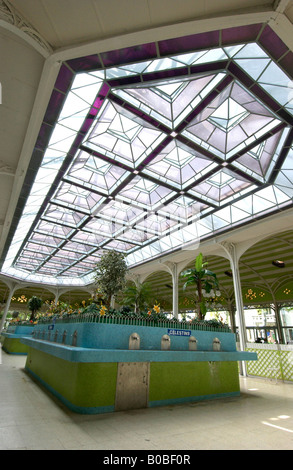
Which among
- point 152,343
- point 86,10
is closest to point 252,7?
point 86,10

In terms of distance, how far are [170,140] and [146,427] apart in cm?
1170

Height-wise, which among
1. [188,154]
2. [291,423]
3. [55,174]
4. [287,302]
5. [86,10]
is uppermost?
[188,154]

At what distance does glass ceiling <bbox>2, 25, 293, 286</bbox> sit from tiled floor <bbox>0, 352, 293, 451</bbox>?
967 cm

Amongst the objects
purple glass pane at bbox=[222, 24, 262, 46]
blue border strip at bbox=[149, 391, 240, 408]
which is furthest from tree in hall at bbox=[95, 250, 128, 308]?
purple glass pane at bbox=[222, 24, 262, 46]

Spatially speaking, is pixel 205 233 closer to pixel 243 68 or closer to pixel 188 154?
pixel 188 154

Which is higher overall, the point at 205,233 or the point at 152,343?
the point at 205,233

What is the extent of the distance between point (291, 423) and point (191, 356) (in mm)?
3050

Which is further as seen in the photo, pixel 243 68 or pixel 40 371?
pixel 40 371

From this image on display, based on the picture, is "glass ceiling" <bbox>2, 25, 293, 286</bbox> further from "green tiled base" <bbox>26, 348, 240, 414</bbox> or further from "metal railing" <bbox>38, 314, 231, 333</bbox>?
"green tiled base" <bbox>26, 348, 240, 414</bbox>

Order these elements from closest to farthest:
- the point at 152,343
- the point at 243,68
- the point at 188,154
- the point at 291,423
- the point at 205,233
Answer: the point at 291,423 → the point at 152,343 → the point at 243,68 → the point at 188,154 → the point at 205,233

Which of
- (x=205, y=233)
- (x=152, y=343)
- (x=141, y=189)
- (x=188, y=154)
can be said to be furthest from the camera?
(x=205, y=233)

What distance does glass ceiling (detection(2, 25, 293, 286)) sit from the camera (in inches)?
337

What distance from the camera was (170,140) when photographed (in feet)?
41.4

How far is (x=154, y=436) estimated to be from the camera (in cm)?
501
